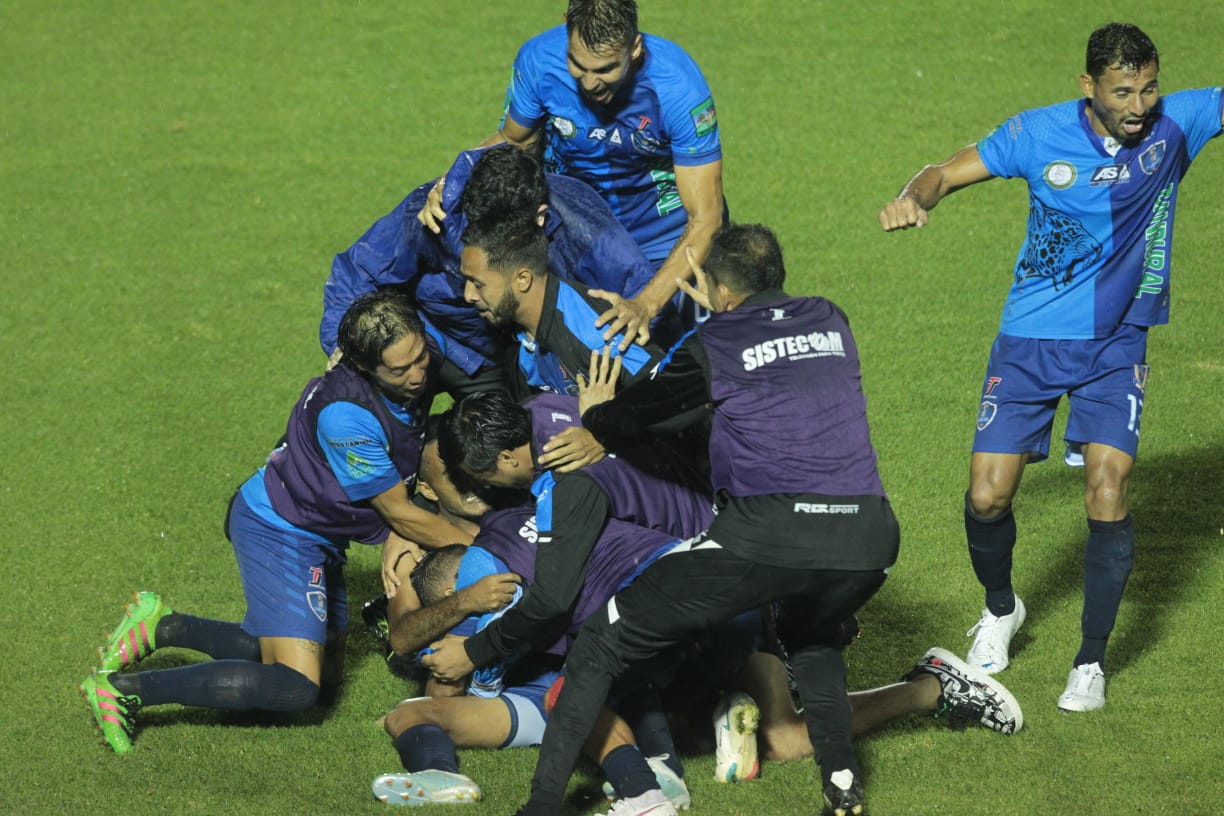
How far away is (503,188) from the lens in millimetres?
6074

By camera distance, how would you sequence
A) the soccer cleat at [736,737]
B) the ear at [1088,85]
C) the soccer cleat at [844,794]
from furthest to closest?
the ear at [1088,85] < the soccer cleat at [736,737] < the soccer cleat at [844,794]

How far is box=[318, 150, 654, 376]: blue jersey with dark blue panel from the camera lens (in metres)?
6.39

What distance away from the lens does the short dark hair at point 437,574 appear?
6.04 meters

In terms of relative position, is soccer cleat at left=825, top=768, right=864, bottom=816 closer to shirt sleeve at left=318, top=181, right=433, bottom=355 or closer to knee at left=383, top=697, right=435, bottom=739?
knee at left=383, top=697, right=435, bottom=739

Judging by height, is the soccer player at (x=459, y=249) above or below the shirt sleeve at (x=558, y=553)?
above

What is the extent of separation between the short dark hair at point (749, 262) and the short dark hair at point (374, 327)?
1380mm

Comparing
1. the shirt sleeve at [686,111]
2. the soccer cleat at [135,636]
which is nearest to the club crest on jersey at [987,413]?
the shirt sleeve at [686,111]

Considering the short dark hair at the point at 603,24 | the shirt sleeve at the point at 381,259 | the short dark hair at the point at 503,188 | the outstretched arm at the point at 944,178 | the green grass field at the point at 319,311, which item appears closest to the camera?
the green grass field at the point at 319,311

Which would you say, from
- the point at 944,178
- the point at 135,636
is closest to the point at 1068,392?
the point at 944,178

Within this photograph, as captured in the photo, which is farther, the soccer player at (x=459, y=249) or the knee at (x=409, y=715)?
the soccer player at (x=459, y=249)

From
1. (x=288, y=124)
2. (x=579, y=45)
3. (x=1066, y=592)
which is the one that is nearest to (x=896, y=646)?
(x=1066, y=592)

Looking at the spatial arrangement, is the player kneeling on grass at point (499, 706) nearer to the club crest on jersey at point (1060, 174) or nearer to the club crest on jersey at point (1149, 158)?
the club crest on jersey at point (1060, 174)

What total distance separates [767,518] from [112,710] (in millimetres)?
2798

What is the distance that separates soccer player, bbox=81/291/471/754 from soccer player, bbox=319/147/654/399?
0.51 meters
